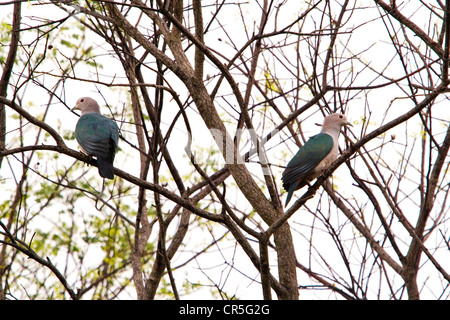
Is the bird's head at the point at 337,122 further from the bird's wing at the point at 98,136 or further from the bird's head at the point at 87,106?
the bird's head at the point at 87,106

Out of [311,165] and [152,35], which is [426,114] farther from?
[152,35]

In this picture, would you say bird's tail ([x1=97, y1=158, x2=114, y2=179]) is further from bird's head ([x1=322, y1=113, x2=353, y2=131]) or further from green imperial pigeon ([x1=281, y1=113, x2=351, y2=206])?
bird's head ([x1=322, y1=113, x2=353, y2=131])

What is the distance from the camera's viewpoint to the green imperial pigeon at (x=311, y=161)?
5562 mm

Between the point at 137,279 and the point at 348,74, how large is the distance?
3.22 metres

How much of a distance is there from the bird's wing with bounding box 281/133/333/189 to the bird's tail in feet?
5.50

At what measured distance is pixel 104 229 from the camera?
470 inches

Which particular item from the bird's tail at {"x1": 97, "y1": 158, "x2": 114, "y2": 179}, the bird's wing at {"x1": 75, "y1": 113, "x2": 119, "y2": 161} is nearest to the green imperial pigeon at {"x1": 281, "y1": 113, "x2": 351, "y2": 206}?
the bird's tail at {"x1": 97, "y1": 158, "x2": 114, "y2": 179}

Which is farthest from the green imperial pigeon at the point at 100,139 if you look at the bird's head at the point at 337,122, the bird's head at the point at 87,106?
the bird's head at the point at 337,122

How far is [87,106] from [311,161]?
10.5ft

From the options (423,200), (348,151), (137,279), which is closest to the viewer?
(348,151)

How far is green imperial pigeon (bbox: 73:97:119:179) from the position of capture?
5.46 meters

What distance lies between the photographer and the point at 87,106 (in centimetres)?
727

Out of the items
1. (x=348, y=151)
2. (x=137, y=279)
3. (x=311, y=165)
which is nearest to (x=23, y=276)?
(x=137, y=279)
